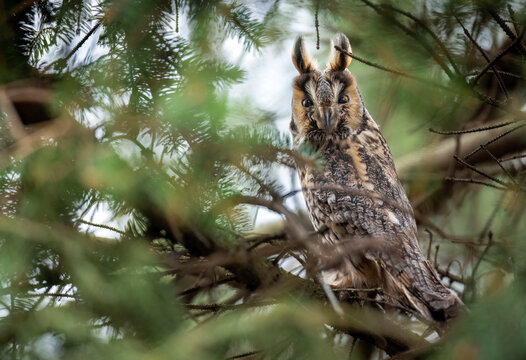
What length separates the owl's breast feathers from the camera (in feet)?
6.38

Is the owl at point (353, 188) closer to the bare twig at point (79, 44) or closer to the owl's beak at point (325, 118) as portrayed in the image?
the owl's beak at point (325, 118)

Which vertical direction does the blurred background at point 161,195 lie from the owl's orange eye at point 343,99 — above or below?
below

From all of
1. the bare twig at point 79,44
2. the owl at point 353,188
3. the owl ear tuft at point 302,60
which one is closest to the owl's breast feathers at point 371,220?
the owl at point 353,188

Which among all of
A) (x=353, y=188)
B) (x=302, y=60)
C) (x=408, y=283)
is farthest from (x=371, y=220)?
(x=302, y=60)

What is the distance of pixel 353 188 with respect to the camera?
2367 mm

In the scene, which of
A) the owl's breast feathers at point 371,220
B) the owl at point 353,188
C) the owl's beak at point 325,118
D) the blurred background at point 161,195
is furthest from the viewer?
the owl's beak at point 325,118

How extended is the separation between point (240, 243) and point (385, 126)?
7.35 ft

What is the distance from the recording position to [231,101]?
128 centimetres

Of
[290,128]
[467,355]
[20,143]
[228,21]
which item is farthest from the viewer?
[290,128]

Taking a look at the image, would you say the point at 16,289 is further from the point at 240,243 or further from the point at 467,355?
the point at 467,355

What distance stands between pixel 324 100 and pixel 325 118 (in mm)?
86

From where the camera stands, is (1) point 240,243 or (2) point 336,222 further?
(2) point 336,222

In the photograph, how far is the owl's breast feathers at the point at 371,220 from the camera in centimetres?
194

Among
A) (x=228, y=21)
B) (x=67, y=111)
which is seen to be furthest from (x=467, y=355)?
(x=228, y=21)
